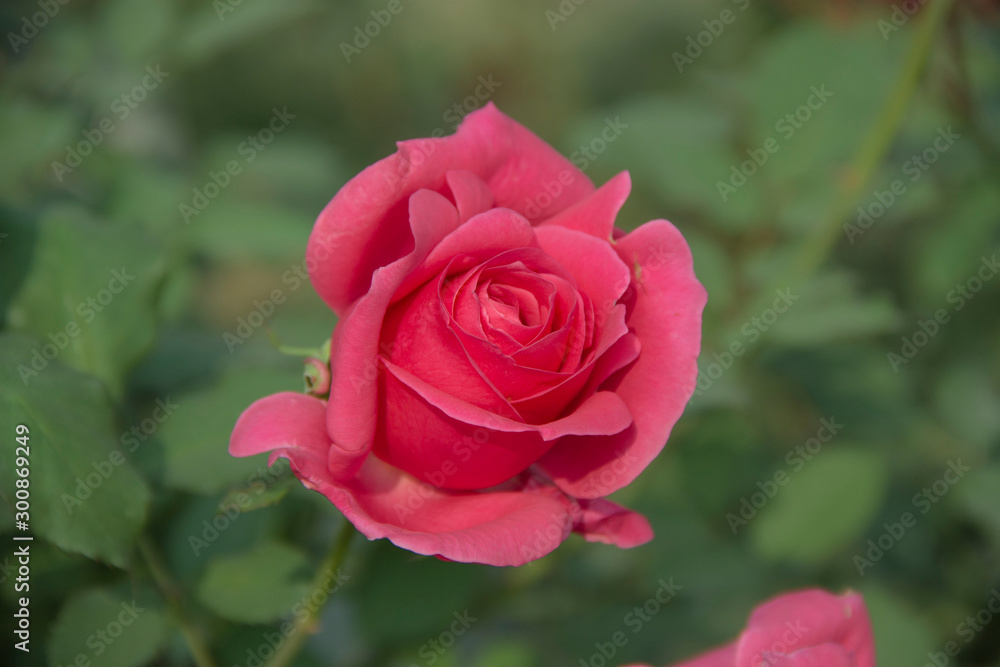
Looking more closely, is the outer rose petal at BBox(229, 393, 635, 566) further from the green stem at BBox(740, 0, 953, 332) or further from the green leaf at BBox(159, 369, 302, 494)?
the green stem at BBox(740, 0, 953, 332)

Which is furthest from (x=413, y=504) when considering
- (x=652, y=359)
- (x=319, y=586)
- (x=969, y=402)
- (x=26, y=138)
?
(x=969, y=402)

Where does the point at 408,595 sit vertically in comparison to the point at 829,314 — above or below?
below

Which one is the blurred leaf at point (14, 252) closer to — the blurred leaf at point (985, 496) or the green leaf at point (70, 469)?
the green leaf at point (70, 469)

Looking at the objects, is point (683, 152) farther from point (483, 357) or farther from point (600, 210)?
point (483, 357)

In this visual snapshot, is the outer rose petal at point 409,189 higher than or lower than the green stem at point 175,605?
higher

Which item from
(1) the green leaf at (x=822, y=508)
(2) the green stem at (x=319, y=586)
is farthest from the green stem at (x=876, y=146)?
(2) the green stem at (x=319, y=586)

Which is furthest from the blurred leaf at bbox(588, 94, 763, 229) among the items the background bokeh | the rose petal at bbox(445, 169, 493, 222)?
the rose petal at bbox(445, 169, 493, 222)
